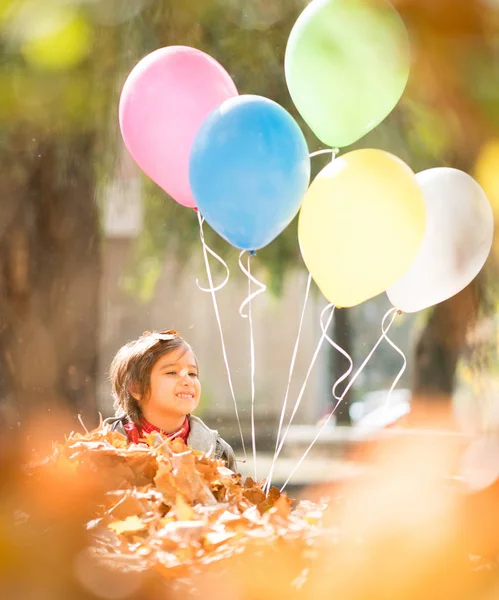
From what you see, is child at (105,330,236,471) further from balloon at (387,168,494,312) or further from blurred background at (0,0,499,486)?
blurred background at (0,0,499,486)

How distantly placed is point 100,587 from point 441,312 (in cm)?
318

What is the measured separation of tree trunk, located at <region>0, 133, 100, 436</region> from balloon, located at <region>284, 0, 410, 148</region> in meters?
1.54

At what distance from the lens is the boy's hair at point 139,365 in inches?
82.0

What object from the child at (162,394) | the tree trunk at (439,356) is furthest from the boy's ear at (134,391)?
the tree trunk at (439,356)

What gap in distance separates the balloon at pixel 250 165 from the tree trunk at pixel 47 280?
4.64 ft

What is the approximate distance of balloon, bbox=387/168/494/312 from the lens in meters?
1.92

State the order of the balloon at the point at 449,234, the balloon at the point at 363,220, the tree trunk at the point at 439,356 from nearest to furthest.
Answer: the balloon at the point at 363,220
the balloon at the point at 449,234
the tree trunk at the point at 439,356

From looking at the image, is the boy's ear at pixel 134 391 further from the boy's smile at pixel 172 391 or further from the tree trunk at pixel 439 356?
the tree trunk at pixel 439 356

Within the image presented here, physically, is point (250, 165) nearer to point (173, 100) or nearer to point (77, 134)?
point (173, 100)

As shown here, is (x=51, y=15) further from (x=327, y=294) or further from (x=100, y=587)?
(x=100, y=587)

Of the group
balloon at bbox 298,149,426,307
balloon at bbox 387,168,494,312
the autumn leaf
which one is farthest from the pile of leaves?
balloon at bbox 387,168,494,312

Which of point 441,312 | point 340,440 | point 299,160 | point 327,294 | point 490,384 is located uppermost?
point 299,160

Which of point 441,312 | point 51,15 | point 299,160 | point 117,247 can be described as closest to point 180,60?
point 299,160

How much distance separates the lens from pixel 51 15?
2928 mm
